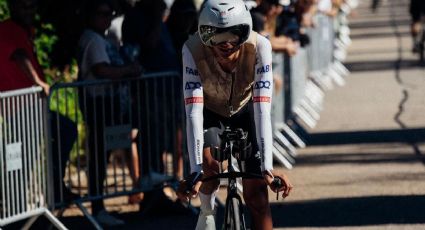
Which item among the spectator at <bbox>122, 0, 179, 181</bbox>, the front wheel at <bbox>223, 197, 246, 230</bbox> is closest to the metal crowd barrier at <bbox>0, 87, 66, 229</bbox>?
the spectator at <bbox>122, 0, 179, 181</bbox>

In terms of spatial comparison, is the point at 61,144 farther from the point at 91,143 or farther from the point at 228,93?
the point at 228,93

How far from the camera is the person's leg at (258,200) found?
8.30 m

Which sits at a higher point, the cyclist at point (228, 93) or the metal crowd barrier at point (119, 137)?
the cyclist at point (228, 93)

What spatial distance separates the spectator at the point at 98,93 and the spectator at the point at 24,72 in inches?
15.7

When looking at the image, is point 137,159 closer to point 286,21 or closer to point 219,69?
point 219,69

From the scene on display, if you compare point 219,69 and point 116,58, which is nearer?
point 219,69

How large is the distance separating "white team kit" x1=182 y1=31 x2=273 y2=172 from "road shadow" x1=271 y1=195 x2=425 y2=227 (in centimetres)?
286

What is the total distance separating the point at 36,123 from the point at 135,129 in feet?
4.93

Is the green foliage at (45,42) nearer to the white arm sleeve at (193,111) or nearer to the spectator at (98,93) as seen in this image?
the spectator at (98,93)

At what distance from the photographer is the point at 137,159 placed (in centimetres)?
1208

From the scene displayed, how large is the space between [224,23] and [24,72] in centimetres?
363

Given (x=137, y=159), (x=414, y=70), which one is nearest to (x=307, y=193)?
(x=137, y=159)

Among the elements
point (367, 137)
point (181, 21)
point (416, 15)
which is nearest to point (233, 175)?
point (181, 21)

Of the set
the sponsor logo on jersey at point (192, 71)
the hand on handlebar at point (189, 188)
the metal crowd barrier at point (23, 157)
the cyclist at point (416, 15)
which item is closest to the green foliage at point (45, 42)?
the metal crowd barrier at point (23, 157)
